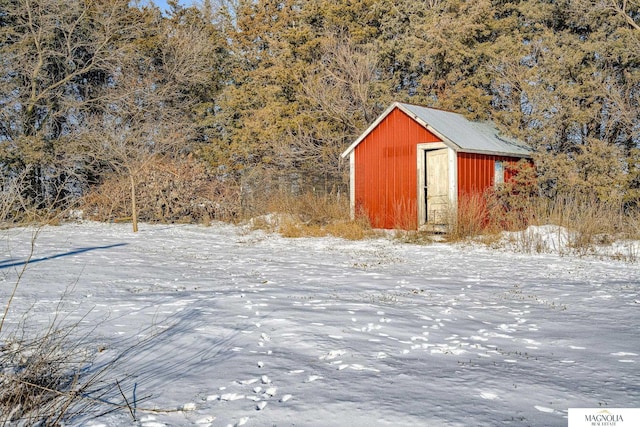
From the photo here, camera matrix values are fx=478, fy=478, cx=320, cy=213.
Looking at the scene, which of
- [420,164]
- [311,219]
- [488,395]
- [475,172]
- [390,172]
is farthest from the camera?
[311,219]

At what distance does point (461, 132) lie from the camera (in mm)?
14164

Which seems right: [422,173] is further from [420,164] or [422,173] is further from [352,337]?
[352,337]

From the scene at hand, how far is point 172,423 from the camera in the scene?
250cm

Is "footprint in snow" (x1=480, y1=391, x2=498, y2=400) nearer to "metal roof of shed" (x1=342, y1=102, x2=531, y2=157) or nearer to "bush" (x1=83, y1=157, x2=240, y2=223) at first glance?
"metal roof of shed" (x1=342, y1=102, x2=531, y2=157)

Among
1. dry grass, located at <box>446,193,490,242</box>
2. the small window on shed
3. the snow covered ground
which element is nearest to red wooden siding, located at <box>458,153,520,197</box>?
the small window on shed

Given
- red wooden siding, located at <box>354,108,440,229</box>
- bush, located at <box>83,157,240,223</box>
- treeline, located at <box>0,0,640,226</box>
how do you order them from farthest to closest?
1. bush, located at <box>83,157,240,223</box>
2. treeline, located at <box>0,0,640,226</box>
3. red wooden siding, located at <box>354,108,440,229</box>

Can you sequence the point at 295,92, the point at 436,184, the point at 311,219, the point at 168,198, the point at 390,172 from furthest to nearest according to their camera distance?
the point at 295,92, the point at 168,198, the point at 311,219, the point at 390,172, the point at 436,184

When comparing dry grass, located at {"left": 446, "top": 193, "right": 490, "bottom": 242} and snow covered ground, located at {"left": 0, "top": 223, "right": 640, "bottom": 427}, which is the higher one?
dry grass, located at {"left": 446, "top": 193, "right": 490, "bottom": 242}

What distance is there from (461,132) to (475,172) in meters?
1.44

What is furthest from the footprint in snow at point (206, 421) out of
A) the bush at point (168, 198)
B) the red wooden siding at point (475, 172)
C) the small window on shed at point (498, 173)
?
the bush at point (168, 198)

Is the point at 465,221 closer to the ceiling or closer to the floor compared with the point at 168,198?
closer to the floor

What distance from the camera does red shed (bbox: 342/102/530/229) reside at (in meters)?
13.2

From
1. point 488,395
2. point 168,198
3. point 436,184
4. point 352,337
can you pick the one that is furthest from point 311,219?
point 488,395

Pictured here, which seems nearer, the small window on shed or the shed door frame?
the shed door frame
